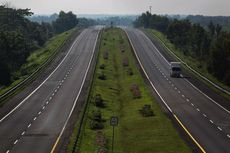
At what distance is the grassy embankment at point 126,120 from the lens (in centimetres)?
4412

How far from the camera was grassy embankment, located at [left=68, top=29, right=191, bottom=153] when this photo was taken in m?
44.1

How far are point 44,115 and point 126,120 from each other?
403 inches

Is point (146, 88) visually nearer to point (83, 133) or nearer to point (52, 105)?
point (52, 105)

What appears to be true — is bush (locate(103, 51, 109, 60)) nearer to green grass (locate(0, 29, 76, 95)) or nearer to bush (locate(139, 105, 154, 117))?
green grass (locate(0, 29, 76, 95))

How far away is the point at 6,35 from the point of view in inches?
4892

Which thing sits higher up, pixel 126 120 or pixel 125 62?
pixel 126 120

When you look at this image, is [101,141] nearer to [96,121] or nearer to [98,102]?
[96,121]

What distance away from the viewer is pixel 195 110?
6225cm

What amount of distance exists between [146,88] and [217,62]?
102ft

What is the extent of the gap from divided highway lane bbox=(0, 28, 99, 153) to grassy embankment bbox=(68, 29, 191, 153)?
2.85 meters

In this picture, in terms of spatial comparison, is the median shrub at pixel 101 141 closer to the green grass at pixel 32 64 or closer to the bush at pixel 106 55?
the green grass at pixel 32 64

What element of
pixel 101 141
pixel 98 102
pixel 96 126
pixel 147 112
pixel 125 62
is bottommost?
pixel 125 62

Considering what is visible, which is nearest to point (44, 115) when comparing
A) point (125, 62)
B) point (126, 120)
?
point (126, 120)

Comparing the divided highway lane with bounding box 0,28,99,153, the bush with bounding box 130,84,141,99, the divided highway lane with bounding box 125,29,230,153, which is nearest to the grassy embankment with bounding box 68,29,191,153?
the bush with bounding box 130,84,141,99
